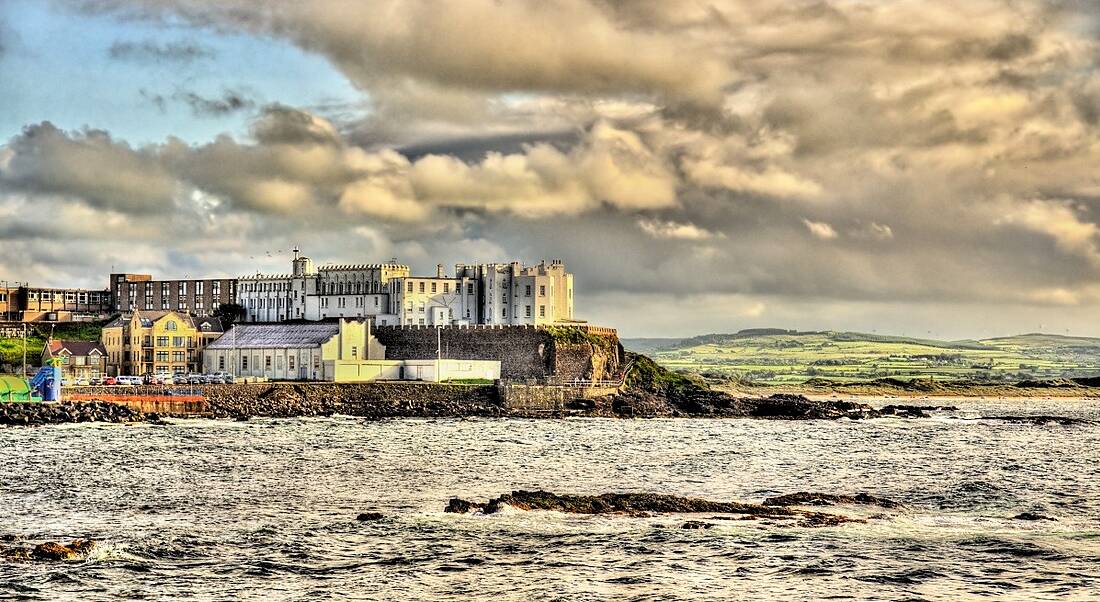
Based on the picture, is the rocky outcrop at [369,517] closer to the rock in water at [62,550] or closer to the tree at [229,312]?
the rock in water at [62,550]

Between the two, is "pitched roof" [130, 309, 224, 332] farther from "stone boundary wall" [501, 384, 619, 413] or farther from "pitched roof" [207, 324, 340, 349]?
"stone boundary wall" [501, 384, 619, 413]

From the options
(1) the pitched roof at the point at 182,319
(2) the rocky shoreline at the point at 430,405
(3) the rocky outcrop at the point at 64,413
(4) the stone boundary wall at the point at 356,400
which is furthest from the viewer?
(1) the pitched roof at the point at 182,319

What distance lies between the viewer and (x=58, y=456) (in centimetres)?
5000

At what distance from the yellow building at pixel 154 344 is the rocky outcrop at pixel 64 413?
27.8 m

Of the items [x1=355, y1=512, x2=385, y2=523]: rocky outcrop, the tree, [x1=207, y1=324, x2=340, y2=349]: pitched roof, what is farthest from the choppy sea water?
the tree

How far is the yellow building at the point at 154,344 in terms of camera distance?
103938mm

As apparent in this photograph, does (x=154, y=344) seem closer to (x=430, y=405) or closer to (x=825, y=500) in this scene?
(x=430, y=405)

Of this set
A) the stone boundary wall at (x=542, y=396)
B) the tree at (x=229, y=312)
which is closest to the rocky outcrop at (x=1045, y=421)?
the stone boundary wall at (x=542, y=396)

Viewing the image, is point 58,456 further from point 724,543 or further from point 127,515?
point 724,543

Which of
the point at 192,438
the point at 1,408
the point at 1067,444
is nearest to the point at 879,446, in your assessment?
the point at 1067,444

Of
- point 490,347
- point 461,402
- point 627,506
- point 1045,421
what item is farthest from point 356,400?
point 627,506

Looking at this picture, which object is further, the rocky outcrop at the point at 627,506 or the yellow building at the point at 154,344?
the yellow building at the point at 154,344

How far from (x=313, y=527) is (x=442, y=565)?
6298 millimetres

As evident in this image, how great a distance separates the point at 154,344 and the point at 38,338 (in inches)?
1162
